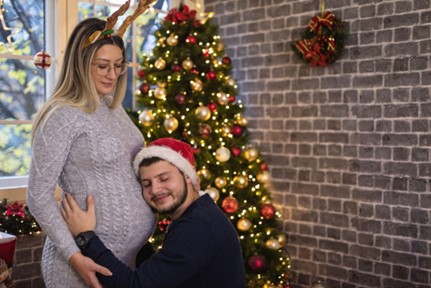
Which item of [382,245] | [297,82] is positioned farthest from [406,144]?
[297,82]

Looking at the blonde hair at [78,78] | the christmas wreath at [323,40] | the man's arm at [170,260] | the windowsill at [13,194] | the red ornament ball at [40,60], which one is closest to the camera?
the man's arm at [170,260]

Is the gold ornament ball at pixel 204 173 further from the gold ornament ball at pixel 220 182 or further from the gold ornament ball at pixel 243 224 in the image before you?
the gold ornament ball at pixel 243 224

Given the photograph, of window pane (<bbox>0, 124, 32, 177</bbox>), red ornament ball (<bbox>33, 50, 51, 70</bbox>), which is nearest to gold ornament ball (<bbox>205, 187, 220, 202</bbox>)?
window pane (<bbox>0, 124, 32, 177</bbox>)

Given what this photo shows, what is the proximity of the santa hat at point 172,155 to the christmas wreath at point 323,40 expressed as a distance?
2.68 m

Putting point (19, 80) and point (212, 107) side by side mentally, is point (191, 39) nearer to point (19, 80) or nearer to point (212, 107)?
point (212, 107)

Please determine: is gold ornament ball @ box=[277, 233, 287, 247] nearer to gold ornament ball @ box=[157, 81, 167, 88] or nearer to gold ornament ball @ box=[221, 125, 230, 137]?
gold ornament ball @ box=[221, 125, 230, 137]

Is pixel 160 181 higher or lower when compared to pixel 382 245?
higher

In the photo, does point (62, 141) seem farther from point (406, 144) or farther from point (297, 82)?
point (297, 82)

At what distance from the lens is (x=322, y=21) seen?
4652mm

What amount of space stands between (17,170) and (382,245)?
2.76 meters

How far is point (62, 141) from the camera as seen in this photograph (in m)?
2.01

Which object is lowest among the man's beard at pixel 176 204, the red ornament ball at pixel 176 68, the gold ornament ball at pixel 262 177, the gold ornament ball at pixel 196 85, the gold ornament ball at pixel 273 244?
the gold ornament ball at pixel 273 244

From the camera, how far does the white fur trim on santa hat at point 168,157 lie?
84.4 inches

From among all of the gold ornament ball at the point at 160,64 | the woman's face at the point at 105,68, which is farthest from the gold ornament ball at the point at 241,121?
the woman's face at the point at 105,68
